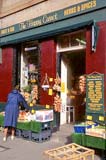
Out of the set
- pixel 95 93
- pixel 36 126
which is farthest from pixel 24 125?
pixel 95 93

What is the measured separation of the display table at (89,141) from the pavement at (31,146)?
317 mm

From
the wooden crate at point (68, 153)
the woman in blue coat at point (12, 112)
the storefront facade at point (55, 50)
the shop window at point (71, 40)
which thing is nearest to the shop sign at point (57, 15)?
the storefront facade at point (55, 50)

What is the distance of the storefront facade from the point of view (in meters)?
10.3

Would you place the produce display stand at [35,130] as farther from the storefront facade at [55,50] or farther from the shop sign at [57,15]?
the shop sign at [57,15]

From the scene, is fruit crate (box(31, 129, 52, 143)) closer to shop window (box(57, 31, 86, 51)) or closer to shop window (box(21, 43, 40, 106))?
shop window (box(21, 43, 40, 106))

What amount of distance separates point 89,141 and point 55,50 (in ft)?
14.3

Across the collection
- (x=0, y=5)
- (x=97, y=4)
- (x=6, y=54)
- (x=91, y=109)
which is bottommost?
(x=91, y=109)

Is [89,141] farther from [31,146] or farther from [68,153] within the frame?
[31,146]

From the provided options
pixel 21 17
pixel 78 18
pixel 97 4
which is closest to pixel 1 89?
pixel 21 17

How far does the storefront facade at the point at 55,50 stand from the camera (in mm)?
10305

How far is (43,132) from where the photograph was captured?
10.5 metres

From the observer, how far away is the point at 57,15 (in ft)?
38.8

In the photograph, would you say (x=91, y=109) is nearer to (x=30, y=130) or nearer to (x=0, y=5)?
(x=30, y=130)

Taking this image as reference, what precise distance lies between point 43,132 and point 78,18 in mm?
3686
